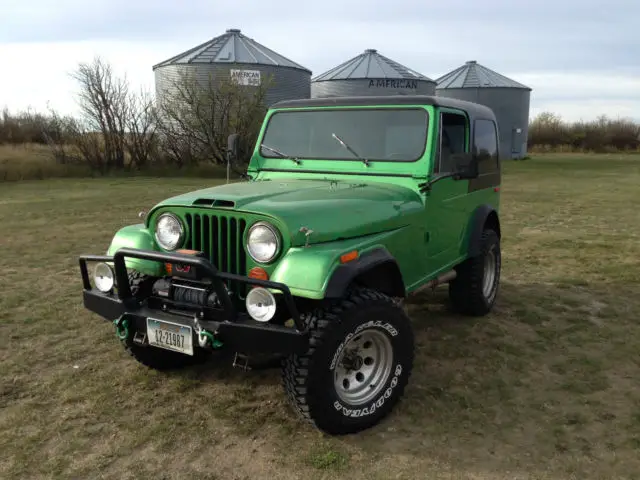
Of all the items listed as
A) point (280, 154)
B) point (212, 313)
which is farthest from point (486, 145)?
point (212, 313)

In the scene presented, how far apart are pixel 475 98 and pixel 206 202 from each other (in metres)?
34.8

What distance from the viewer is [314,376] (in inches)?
120

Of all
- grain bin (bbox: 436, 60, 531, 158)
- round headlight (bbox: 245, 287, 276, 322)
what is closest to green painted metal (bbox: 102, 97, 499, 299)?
round headlight (bbox: 245, 287, 276, 322)

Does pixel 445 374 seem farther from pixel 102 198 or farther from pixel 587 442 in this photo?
pixel 102 198

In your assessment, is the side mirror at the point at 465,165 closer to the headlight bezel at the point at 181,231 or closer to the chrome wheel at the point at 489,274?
the chrome wheel at the point at 489,274

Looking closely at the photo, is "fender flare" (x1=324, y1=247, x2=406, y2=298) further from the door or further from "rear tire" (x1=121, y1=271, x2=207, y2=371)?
"rear tire" (x1=121, y1=271, x2=207, y2=371)

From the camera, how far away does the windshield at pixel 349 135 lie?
13.9 ft

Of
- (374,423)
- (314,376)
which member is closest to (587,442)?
(374,423)

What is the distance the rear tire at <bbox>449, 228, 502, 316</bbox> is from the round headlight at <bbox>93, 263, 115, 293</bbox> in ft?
10.1

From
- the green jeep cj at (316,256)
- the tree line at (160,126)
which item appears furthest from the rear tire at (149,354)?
the tree line at (160,126)

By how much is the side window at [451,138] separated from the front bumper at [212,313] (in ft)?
6.20

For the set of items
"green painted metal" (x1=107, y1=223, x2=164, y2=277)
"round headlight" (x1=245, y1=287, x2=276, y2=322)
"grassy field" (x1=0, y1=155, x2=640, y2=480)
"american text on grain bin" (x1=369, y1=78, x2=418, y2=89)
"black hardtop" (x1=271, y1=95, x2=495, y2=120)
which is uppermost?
"american text on grain bin" (x1=369, y1=78, x2=418, y2=89)

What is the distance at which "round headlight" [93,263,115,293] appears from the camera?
3.57 meters

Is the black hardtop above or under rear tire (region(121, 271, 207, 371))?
above
